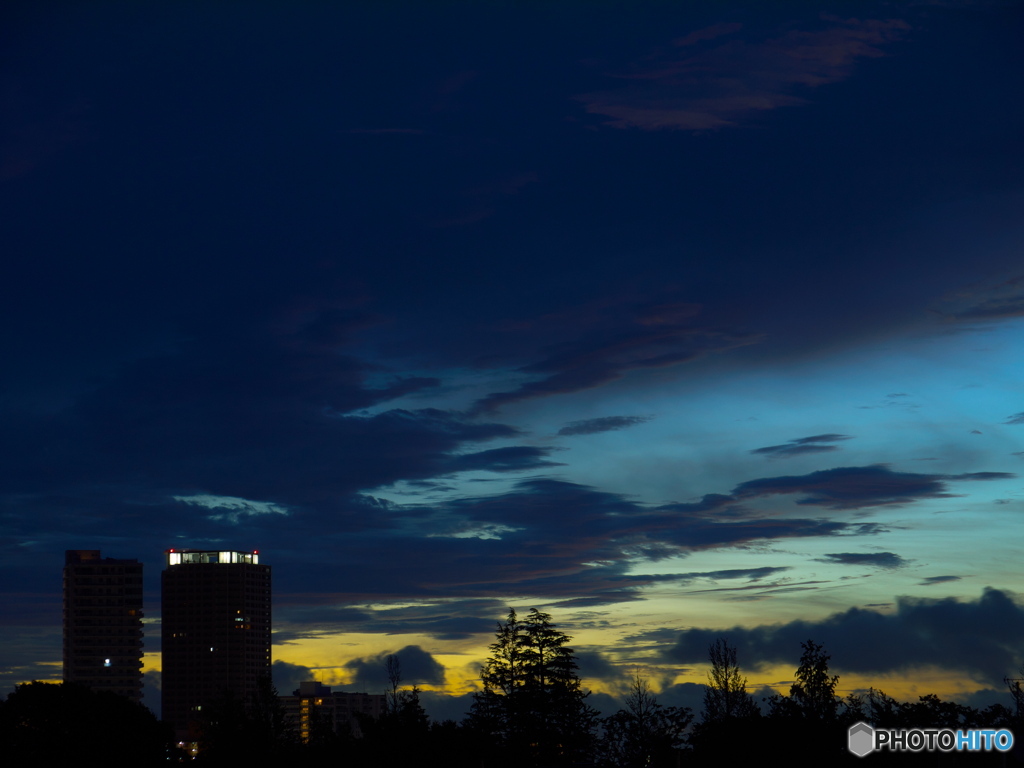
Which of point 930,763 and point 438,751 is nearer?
point 930,763

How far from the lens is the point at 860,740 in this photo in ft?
191

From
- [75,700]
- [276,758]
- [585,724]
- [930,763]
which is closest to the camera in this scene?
[930,763]

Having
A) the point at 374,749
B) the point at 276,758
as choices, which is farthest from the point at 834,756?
the point at 276,758

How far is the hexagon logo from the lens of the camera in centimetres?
5681

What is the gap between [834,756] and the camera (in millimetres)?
57969

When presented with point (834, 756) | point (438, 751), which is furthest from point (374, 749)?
point (834, 756)

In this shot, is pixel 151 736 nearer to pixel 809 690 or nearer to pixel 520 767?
pixel 520 767

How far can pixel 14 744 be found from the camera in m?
58.1

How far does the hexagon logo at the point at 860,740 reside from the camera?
5681 centimetres

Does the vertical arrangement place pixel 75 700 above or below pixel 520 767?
above

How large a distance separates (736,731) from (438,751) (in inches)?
666

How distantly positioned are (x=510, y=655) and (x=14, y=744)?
1444 inches

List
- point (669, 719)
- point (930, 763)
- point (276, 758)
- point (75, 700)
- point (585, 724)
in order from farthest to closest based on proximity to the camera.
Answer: point (585, 724) < point (669, 719) < point (276, 758) < point (75, 700) < point (930, 763)

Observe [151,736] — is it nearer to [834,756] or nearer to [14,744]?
[14,744]
